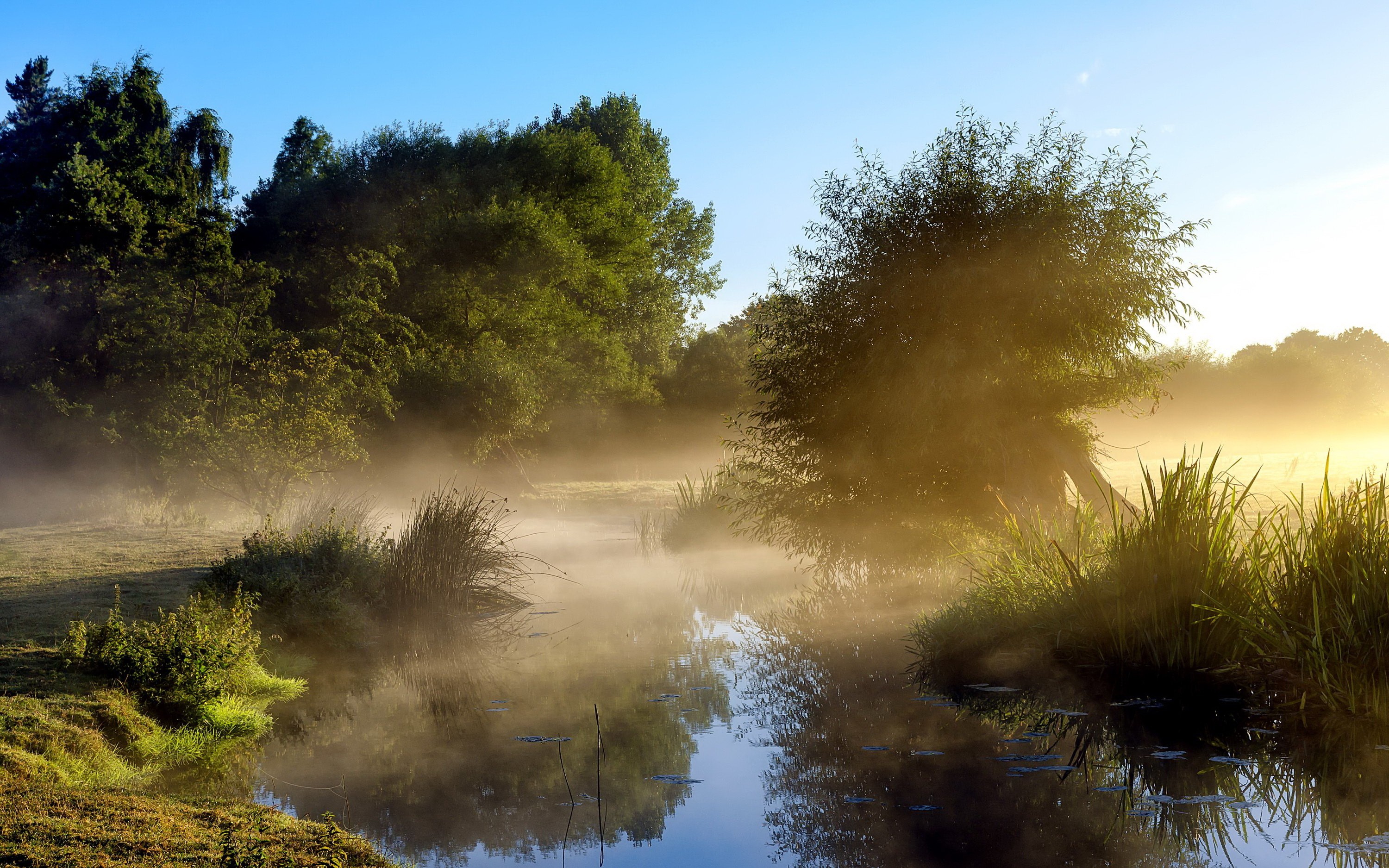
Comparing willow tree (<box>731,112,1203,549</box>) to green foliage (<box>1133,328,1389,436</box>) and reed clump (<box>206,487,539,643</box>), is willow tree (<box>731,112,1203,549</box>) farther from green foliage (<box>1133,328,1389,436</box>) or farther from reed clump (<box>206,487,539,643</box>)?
green foliage (<box>1133,328,1389,436</box>)

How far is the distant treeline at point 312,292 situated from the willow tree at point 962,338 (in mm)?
10263

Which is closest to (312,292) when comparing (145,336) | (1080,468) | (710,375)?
(145,336)

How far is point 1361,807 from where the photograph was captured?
15.9ft

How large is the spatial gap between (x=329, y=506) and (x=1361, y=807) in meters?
13.1

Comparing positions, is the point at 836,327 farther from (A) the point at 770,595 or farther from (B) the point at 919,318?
(A) the point at 770,595

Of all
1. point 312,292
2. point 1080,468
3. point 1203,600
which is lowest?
point 1203,600

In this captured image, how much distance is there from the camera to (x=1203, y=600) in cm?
720

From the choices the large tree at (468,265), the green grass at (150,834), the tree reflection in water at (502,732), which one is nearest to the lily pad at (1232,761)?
the tree reflection in water at (502,732)

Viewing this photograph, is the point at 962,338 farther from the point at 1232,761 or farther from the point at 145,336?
the point at 145,336

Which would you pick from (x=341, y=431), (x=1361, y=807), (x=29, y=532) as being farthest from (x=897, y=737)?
(x=29, y=532)

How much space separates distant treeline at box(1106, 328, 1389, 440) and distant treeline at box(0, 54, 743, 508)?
22718mm

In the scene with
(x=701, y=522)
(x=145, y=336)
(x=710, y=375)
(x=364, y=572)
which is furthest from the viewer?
(x=710, y=375)

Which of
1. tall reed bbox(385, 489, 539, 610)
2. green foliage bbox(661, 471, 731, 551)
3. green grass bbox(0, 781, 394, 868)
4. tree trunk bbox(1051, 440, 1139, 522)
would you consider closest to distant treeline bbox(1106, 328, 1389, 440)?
green foliage bbox(661, 471, 731, 551)

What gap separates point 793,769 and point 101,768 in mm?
4044
